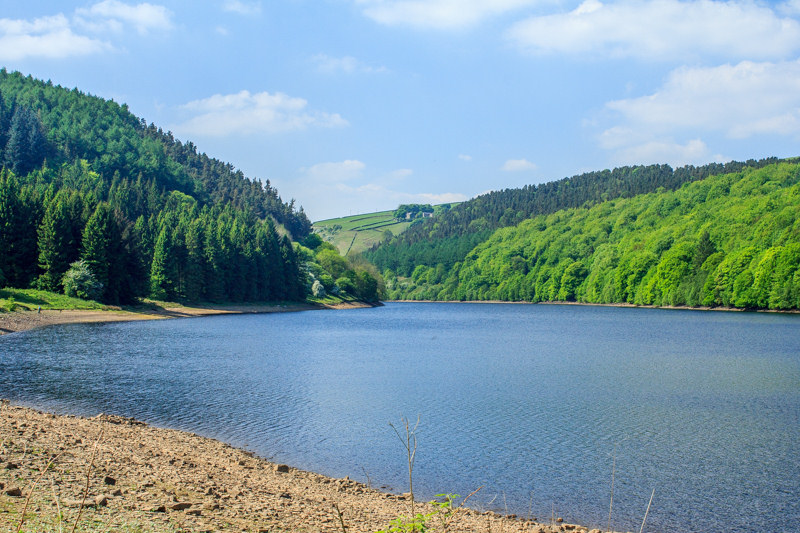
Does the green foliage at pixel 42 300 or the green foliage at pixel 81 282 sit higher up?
the green foliage at pixel 81 282

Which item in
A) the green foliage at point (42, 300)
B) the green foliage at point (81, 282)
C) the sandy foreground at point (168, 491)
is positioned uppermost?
the green foliage at point (81, 282)

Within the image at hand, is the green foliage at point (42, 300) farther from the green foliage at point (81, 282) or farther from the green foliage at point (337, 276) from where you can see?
the green foliage at point (337, 276)

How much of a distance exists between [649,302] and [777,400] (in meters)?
125

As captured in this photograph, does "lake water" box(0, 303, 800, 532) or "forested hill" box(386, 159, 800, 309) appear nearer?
"lake water" box(0, 303, 800, 532)

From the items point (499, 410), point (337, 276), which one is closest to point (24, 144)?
point (337, 276)

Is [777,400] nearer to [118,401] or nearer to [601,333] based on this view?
[118,401]

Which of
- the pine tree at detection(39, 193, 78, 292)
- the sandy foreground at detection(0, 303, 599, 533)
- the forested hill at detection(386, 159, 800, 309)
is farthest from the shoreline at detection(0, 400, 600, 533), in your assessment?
the forested hill at detection(386, 159, 800, 309)

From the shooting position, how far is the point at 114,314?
75.6 meters

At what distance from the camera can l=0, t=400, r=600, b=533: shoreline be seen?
10.0m

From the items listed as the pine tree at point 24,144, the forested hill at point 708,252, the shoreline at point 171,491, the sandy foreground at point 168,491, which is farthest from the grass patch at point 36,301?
the forested hill at point 708,252

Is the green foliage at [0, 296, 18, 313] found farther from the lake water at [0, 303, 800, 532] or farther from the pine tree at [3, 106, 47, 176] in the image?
the pine tree at [3, 106, 47, 176]

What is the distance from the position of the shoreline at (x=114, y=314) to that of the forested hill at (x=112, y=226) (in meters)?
3.11

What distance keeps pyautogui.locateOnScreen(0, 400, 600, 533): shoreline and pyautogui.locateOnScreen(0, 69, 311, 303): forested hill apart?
6392cm

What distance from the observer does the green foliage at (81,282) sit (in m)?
74.2
